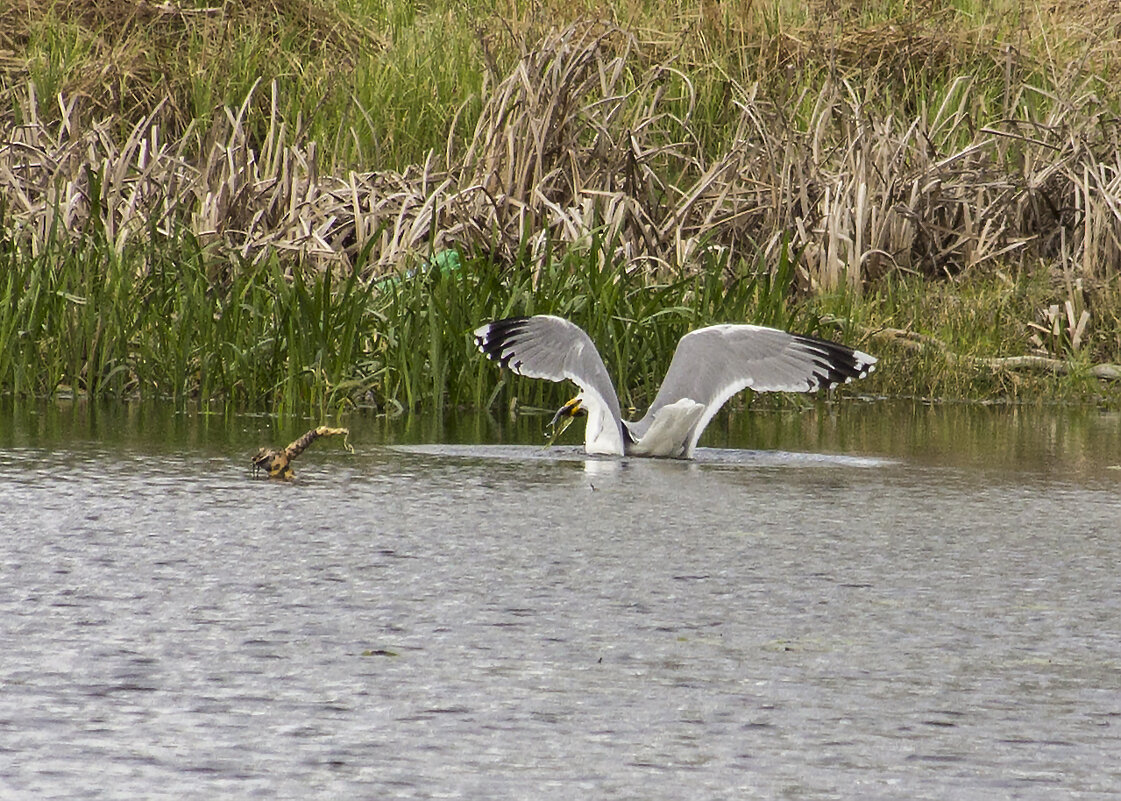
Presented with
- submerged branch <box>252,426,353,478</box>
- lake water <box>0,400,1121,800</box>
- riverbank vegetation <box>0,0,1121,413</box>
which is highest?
riverbank vegetation <box>0,0,1121,413</box>

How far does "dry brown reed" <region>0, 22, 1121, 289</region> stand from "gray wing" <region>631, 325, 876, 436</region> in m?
2.78

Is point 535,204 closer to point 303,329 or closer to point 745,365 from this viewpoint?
point 303,329

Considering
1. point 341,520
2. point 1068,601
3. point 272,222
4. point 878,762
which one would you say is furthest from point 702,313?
point 878,762

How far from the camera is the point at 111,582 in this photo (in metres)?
4.21

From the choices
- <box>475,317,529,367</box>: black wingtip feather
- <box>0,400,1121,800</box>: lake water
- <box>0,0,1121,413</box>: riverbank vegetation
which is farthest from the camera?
<box>0,0,1121,413</box>: riverbank vegetation

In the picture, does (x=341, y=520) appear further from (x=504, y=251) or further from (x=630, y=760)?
(x=504, y=251)

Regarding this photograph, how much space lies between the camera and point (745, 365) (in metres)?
7.38

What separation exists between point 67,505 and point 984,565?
2437 millimetres

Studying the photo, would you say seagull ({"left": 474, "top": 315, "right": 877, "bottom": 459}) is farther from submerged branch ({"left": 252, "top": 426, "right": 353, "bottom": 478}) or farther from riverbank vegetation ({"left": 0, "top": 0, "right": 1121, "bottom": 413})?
riverbank vegetation ({"left": 0, "top": 0, "right": 1121, "bottom": 413})

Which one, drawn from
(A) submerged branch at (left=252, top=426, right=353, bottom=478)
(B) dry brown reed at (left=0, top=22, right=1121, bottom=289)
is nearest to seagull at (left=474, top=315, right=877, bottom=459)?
(A) submerged branch at (left=252, top=426, right=353, bottom=478)

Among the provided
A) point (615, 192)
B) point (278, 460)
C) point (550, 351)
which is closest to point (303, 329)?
point (550, 351)

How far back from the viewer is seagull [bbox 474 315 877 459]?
6.95m

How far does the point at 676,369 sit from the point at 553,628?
3.45 m

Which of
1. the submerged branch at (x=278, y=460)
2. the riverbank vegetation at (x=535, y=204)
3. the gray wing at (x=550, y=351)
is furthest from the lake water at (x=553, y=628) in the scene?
the riverbank vegetation at (x=535, y=204)
